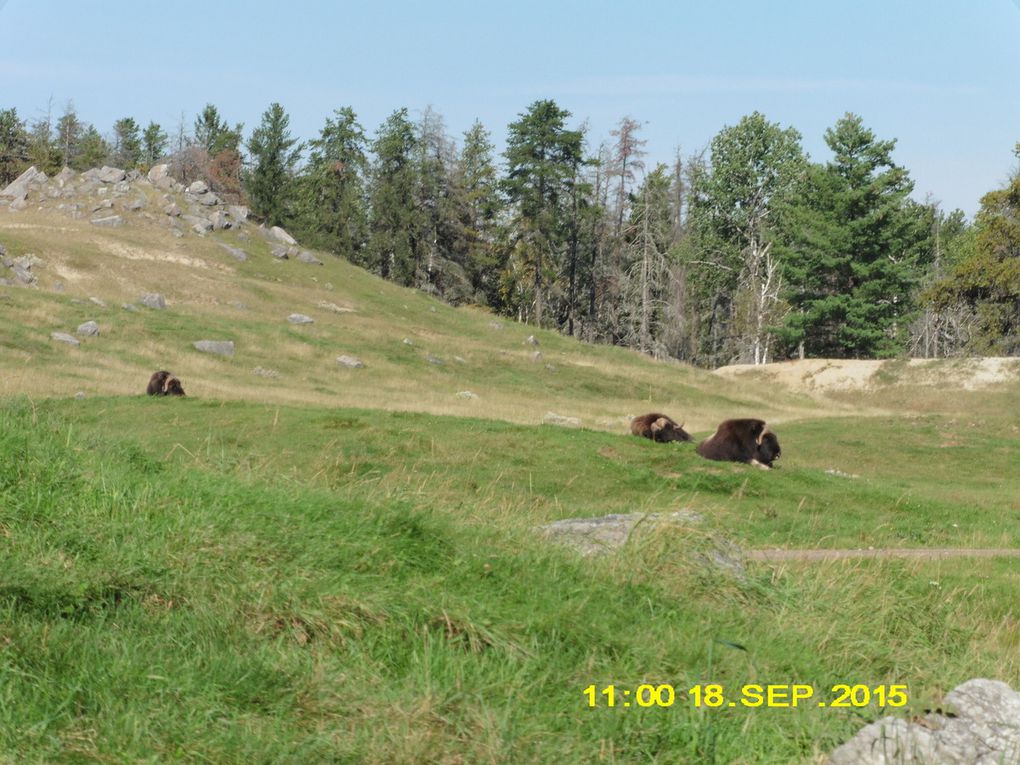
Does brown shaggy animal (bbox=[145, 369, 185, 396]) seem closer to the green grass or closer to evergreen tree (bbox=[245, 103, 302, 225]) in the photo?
the green grass

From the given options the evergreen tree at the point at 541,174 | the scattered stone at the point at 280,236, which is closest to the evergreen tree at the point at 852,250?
the evergreen tree at the point at 541,174

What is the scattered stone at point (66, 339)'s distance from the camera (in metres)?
36.2

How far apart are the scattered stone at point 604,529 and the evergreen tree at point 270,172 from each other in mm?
85744

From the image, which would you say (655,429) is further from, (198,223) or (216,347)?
(198,223)

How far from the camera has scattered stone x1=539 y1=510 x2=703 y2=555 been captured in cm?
803

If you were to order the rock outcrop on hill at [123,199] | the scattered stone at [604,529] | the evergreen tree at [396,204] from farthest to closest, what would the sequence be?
the evergreen tree at [396,204]
the rock outcrop on hill at [123,199]
the scattered stone at [604,529]

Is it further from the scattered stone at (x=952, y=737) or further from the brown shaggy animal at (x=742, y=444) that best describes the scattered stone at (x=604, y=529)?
the brown shaggy animal at (x=742, y=444)

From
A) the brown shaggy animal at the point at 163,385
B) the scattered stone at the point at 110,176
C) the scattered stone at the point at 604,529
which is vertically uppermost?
the scattered stone at the point at 110,176

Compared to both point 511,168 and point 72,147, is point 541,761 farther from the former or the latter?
point 72,147

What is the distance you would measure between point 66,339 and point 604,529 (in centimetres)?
3238

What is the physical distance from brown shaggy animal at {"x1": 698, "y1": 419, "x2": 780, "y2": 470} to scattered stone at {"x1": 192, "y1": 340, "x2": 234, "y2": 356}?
24477 millimetres

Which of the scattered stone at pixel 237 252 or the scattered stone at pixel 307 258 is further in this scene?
the scattered stone at pixel 307 258

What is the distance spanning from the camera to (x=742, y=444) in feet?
66.3

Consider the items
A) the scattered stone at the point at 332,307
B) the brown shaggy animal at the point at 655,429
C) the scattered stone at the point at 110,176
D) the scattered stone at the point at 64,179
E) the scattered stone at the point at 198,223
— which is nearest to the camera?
the brown shaggy animal at the point at 655,429
